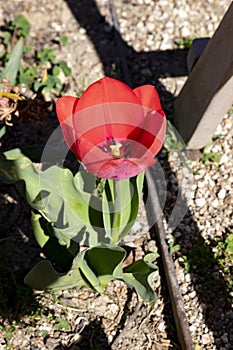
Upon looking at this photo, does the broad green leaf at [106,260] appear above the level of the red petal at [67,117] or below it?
below

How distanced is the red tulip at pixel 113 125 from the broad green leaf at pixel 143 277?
0.39 metres

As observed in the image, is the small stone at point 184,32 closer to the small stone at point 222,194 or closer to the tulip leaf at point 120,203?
the small stone at point 222,194

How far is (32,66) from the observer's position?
3.00 m

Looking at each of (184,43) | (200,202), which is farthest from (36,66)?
(200,202)

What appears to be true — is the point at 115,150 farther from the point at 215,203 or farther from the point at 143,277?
the point at 215,203

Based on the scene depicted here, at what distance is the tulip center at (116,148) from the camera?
5.40ft

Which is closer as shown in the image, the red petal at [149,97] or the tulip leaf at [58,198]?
the red petal at [149,97]

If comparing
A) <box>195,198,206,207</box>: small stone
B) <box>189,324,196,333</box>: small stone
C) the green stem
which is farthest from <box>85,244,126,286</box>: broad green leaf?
<box>195,198,206,207</box>: small stone

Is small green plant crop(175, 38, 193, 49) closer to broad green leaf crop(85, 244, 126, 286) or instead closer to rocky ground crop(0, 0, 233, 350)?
rocky ground crop(0, 0, 233, 350)

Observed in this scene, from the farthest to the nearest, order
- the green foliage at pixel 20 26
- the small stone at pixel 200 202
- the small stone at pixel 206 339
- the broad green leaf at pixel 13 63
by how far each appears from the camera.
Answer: the green foliage at pixel 20 26
the small stone at pixel 200 202
the broad green leaf at pixel 13 63
the small stone at pixel 206 339

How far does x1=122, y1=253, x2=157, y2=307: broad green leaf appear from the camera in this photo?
1.87 meters

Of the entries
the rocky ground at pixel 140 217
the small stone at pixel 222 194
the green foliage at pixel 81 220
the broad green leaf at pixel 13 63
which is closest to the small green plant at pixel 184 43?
the rocky ground at pixel 140 217

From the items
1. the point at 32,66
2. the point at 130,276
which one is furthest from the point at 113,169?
the point at 32,66

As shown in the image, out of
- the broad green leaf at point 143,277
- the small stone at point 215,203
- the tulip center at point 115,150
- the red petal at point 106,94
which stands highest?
the red petal at point 106,94
